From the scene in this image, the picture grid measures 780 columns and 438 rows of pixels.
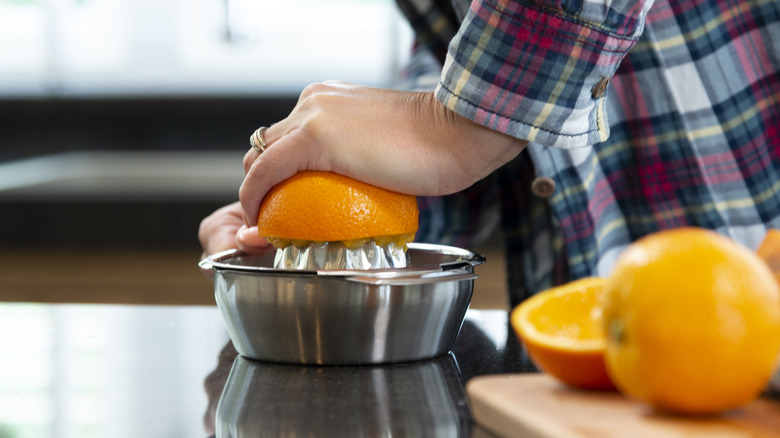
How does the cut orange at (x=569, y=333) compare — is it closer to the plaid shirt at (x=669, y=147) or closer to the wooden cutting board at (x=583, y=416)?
the wooden cutting board at (x=583, y=416)

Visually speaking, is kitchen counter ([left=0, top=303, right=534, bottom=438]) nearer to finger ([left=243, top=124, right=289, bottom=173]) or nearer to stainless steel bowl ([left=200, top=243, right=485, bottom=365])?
stainless steel bowl ([left=200, top=243, right=485, bottom=365])

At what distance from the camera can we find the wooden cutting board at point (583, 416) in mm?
363

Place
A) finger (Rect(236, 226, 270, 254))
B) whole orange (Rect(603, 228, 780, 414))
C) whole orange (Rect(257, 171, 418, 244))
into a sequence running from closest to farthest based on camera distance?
whole orange (Rect(603, 228, 780, 414)) → whole orange (Rect(257, 171, 418, 244)) → finger (Rect(236, 226, 270, 254))

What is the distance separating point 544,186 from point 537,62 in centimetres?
33

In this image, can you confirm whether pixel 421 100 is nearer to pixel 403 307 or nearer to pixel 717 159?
pixel 403 307

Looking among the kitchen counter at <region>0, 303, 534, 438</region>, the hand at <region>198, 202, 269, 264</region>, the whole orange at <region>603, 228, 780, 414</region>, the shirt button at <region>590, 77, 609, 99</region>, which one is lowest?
the kitchen counter at <region>0, 303, 534, 438</region>

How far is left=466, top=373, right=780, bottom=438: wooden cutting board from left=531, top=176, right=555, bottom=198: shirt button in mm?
455

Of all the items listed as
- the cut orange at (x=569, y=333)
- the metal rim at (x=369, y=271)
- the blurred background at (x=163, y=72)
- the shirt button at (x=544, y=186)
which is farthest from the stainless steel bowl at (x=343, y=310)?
the blurred background at (x=163, y=72)

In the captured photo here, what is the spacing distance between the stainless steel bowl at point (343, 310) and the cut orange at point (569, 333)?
104mm

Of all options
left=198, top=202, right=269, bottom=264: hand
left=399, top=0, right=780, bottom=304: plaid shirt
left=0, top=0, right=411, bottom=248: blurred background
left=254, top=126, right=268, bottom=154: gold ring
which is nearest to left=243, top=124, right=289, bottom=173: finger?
left=254, top=126, right=268, bottom=154: gold ring

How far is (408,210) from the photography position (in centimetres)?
61

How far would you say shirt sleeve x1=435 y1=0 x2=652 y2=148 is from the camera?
0.56 meters

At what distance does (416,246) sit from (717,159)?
0.39m

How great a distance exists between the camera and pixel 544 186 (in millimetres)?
888
